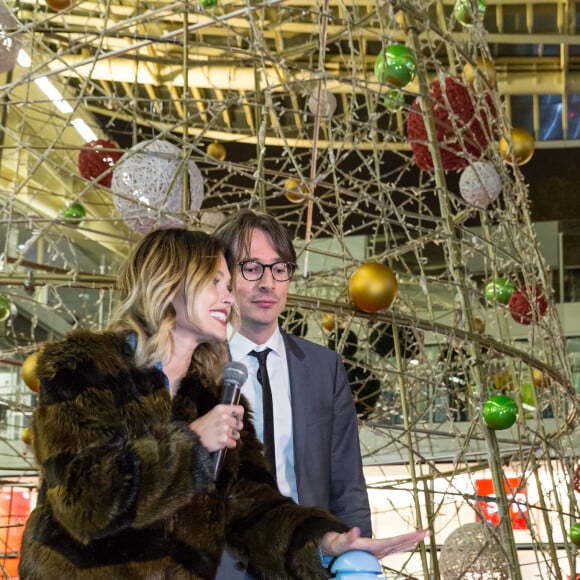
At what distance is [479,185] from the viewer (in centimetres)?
331

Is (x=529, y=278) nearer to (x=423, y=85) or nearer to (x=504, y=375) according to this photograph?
(x=423, y=85)

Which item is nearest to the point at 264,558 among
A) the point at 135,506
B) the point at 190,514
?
the point at 190,514

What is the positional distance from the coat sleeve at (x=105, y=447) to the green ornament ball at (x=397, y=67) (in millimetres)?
1164

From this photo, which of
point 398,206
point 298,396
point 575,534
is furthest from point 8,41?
point 575,534

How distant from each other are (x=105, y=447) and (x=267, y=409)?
0.36 meters

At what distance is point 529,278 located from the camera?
2.59 metres

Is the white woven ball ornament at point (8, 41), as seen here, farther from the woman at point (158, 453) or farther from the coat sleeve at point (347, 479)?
the coat sleeve at point (347, 479)

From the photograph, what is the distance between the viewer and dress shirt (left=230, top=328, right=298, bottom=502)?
1510 millimetres

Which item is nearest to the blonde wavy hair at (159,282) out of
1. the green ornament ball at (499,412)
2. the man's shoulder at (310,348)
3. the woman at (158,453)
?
the woman at (158,453)

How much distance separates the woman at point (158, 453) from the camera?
121 cm

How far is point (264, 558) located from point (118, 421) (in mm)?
320

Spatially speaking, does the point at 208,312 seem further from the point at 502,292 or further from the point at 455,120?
the point at 502,292

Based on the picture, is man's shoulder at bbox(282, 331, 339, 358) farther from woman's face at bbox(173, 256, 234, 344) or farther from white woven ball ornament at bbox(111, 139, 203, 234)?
white woven ball ornament at bbox(111, 139, 203, 234)

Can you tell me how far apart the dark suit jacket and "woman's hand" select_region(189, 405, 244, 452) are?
0.83ft
